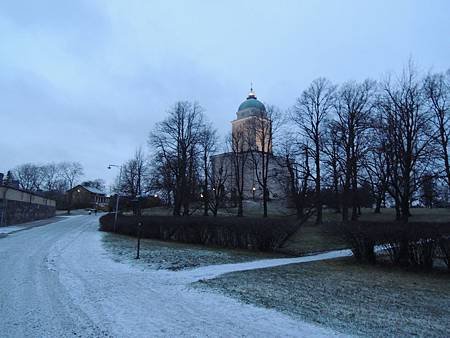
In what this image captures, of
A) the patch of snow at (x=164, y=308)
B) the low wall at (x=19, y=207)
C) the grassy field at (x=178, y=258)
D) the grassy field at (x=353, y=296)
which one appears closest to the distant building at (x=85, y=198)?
the low wall at (x=19, y=207)

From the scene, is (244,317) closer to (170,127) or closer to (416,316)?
(416,316)

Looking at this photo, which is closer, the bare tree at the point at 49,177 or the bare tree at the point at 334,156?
the bare tree at the point at 334,156

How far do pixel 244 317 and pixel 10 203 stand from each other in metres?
32.0

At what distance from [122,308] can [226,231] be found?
11639 millimetres

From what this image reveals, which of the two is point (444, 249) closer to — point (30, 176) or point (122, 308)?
point (122, 308)

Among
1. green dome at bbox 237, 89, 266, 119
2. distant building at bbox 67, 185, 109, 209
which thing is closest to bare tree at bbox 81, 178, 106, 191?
distant building at bbox 67, 185, 109, 209

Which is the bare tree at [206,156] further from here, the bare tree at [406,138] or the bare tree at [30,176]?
the bare tree at [30,176]

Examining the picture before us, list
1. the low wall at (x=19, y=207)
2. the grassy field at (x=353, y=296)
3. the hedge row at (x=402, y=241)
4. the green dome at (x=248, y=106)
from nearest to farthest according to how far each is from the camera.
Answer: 1. the grassy field at (x=353, y=296)
2. the hedge row at (x=402, y=241)
3. the low wall at (x=19, y=207)
4. the green dome at (x=248, y=106)

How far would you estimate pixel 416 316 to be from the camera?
6070 mm

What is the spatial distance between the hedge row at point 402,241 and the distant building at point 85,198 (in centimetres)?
7976

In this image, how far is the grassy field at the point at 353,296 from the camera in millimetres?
5529

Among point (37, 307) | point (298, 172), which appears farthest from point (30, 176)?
point (37, 307)

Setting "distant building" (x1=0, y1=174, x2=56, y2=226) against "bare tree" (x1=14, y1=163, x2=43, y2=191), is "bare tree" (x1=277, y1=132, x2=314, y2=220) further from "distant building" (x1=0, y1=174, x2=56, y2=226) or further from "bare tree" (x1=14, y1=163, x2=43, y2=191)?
"bare tree" (x1=14, y1=163, x2=43, y2=191)

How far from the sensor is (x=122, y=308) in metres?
6.09
